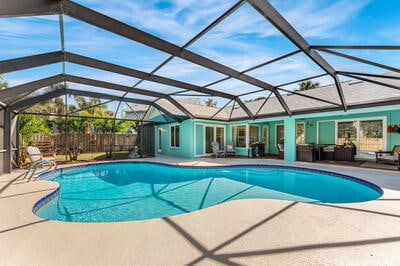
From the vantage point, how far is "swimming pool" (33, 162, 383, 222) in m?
4.69

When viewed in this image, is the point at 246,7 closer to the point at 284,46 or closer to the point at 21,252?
the point at 284,46

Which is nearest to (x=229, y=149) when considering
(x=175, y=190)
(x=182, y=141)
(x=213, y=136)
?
(x=213, y=136)

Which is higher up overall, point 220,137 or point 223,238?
point 220,137

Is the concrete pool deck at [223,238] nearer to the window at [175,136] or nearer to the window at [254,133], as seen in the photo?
the window at [254,133]

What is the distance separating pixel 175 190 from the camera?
6.48 meters

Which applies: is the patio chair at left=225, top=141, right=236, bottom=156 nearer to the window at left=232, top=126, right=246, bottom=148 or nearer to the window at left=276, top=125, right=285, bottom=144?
the window at left=232, top=126, right=246, bottom=148

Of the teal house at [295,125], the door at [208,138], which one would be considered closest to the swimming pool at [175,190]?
the teal house at [295,125]

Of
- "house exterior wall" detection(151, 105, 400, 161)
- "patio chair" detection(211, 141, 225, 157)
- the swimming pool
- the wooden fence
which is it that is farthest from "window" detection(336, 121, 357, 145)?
the wooden fence

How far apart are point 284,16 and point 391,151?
8.96m

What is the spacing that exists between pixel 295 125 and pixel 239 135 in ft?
13.3

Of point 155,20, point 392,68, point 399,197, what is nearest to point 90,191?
point 155,20

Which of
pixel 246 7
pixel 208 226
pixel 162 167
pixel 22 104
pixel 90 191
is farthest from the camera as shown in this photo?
pixel 162 167

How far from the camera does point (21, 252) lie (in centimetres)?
235

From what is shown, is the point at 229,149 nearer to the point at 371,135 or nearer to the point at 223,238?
the point at 371,135
